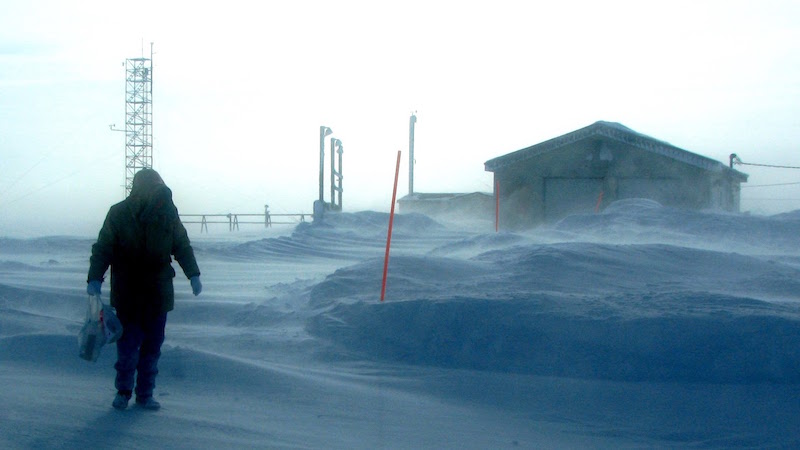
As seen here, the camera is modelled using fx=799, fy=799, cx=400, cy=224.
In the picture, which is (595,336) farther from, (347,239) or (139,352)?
(347,239)

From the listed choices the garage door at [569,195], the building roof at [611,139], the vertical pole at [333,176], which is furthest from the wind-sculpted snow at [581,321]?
the vertical pole at [333,176]

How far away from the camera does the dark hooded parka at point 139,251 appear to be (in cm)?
494

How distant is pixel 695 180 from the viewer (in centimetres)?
2367

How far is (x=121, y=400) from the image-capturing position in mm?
4934

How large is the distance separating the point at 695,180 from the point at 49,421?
2212cm

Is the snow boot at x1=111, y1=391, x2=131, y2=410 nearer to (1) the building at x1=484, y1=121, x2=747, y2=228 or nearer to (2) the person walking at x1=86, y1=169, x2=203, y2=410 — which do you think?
(2) the person walking at x1=86, y1=169, x2=203, y2=410

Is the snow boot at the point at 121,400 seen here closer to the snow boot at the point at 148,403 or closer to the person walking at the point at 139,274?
the person walking at the point at 139,274

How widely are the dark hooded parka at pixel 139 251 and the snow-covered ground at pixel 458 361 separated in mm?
687

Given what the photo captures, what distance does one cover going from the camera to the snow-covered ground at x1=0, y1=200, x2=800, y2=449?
503 cm

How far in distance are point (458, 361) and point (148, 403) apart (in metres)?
2.85

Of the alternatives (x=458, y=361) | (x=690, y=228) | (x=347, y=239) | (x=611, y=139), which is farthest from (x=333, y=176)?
(x=458, y=361)

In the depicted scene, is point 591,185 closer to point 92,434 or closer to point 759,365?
point 759,365

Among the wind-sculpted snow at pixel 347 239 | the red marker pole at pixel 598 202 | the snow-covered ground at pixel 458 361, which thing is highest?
the red marker pole at pixel 598 202

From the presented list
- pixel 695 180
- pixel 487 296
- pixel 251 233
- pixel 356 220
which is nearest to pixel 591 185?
pixel 695 180
